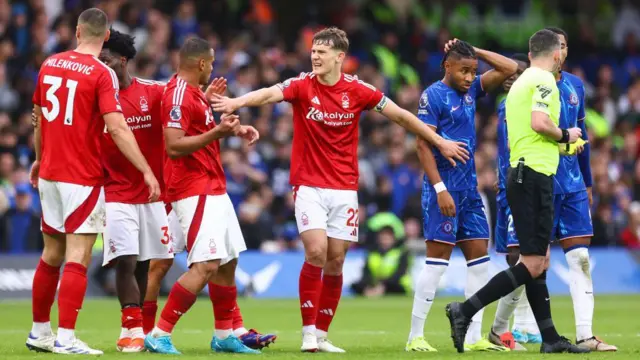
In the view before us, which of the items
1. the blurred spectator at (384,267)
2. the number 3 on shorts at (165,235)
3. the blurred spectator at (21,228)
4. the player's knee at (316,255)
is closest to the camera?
the player's knee at (316,255)

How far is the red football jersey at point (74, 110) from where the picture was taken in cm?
1043

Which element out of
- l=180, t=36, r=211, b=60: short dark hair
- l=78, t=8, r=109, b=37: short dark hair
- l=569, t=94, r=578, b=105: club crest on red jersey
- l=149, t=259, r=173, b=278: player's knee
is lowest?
l=149, t=259, r=173, b=278: player's knee

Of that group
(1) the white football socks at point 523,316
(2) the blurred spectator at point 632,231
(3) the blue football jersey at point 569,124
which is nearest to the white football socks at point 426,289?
(3) the blue football jersey at point 569,124

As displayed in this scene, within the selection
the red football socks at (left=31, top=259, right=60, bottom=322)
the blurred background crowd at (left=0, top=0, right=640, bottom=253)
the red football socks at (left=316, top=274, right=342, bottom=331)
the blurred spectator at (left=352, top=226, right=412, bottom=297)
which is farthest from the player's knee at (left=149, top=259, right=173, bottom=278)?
the blurred spectator at (left=352, top=226, right=412, bottom=297)

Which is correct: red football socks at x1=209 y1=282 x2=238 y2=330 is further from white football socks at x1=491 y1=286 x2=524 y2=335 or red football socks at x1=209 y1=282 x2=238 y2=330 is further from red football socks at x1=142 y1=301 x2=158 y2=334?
white football socks at x1=491 y1=286 x2=524 y2=335

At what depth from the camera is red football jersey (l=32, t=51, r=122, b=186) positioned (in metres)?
10.4

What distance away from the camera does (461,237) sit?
1138cm

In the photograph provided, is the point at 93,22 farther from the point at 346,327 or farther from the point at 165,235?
the point at 346,327

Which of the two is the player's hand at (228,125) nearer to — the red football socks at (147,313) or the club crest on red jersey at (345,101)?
the club crest on red jersey at (345,101)

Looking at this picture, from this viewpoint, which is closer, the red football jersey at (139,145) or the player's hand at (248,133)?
the player's hand at (248,133)

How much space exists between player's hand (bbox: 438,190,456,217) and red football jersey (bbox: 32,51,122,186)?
2.93 meters

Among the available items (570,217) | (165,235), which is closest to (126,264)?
(165,235)

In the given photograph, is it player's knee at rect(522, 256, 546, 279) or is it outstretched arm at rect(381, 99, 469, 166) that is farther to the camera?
outstretched arm at rect(381, 99, 469, 166)

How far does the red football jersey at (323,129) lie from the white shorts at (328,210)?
0.22 feet
